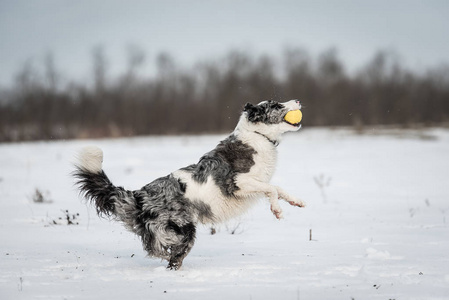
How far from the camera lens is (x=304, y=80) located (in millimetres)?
38812


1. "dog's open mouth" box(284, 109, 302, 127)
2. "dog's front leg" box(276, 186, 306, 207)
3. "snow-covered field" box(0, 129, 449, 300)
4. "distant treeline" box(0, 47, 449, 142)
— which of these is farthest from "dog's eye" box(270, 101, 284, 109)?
"distant treeline" box(0, 47, 449, 142)

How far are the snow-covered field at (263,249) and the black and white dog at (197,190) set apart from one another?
0.34 m

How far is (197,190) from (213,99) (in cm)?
3270

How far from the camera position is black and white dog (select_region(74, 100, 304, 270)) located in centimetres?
545

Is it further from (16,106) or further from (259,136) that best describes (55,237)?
(16,106)

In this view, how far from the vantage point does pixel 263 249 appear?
6.51m

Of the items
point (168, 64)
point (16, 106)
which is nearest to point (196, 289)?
point (16, 106)

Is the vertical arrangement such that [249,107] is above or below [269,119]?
above

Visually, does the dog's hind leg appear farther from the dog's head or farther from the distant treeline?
the distant treeline

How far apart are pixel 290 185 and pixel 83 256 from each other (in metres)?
8.52

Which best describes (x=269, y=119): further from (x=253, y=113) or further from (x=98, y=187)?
(x=98, y=187)

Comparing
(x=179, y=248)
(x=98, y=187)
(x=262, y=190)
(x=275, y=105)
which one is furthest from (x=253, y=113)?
(x=98, y=187)

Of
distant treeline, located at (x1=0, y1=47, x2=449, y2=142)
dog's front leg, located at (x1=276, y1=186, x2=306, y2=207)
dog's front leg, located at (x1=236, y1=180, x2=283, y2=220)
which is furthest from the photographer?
distant treeline, located at (x1=0, y1=47, x2=449, y2=142)

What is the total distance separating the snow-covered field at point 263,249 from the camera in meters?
4.60
